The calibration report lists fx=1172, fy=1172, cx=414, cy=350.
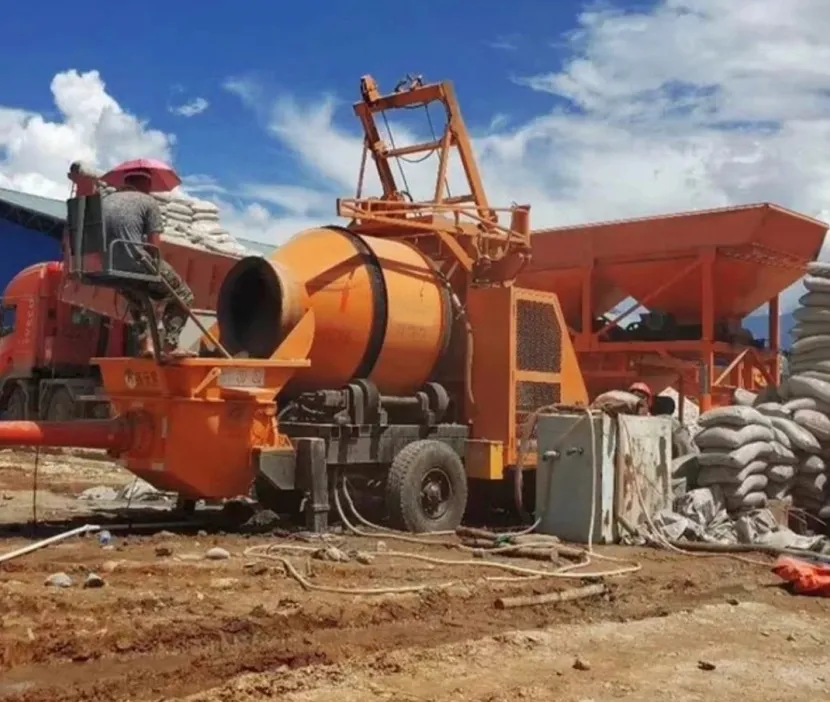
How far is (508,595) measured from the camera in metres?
7.24

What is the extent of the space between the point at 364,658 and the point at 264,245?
27.6 meters

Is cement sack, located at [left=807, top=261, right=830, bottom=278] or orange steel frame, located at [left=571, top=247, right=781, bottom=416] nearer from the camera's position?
cement sack, located at [left=807, top=261, right=830, bottom=278]

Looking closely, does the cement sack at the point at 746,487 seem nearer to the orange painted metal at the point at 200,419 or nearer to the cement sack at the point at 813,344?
the cement sack at the point at 813,344

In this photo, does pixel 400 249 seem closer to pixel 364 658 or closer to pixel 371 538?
pixel 371 538

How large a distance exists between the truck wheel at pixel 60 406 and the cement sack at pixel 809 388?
→ 39.5 ft

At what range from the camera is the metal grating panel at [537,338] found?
1125 cm

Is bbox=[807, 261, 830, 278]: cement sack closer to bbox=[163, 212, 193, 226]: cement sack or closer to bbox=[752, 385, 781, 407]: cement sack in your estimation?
bbox=[752, 385, 781, 407]: cement sack

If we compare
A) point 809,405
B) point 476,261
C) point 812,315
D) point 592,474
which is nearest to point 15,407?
point 476,261

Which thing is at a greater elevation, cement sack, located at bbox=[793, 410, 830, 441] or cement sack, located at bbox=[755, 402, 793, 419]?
cement sack, located at bbox=[755, 402, 793, 419]

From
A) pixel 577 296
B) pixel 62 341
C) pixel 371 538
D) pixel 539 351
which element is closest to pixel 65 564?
pixel 371 538

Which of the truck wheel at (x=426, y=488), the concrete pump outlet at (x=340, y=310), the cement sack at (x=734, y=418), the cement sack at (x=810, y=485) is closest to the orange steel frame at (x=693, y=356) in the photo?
the cement sack at (x=810, y=485)

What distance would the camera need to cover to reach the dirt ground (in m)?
5.03

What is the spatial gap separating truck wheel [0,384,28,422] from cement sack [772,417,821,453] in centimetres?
1374

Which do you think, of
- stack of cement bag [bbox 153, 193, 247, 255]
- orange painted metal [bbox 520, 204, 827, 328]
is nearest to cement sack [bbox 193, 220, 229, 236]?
stack of cement bag [bbox 153, 193, 247, 255]
